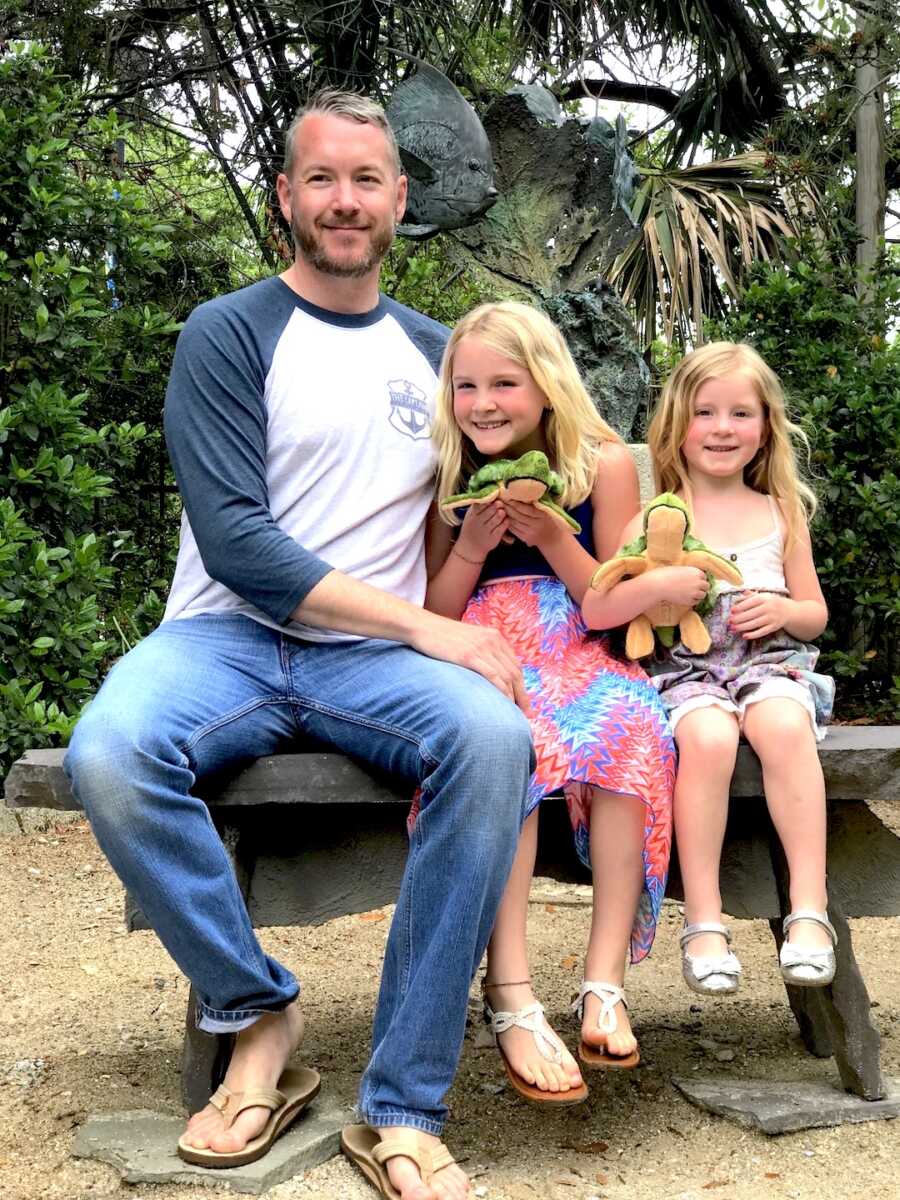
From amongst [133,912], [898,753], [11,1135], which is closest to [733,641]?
[898,753]

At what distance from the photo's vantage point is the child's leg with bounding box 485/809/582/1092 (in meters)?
2.16

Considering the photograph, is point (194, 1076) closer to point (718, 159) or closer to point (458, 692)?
point (458, 692)

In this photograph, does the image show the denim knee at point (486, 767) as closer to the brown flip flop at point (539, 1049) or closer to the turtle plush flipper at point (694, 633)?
A: the brown flip flop at point (539, 1049)

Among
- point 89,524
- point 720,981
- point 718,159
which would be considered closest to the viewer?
point 720,981

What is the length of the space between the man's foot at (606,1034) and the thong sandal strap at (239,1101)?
1.79ft

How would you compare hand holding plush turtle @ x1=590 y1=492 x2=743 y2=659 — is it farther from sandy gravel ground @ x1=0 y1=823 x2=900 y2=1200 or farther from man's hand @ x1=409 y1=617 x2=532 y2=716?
sandy gravel ground @ x1=0 y1=823 x2=900 y2=1200

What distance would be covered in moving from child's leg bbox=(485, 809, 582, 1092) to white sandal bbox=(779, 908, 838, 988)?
41 centimetres

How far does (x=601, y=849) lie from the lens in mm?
2281

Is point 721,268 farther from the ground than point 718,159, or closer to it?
closer to it

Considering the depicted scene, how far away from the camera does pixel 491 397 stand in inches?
99.4

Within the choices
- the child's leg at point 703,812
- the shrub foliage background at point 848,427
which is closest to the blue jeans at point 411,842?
the child's leg at point 703,812

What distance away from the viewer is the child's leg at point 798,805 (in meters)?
2.32

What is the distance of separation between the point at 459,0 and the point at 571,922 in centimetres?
596

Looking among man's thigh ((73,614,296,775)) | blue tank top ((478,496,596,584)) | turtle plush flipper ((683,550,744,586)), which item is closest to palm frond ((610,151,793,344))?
blue tank top ((478,496,596,584))
